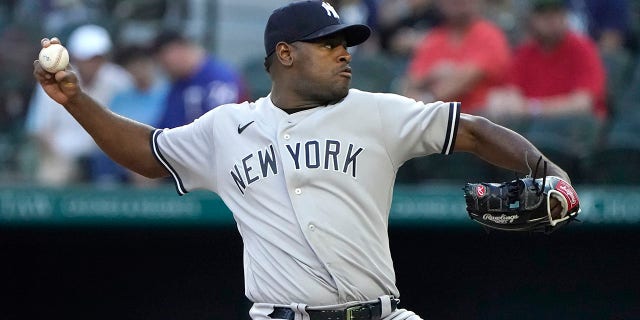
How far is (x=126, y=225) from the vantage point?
6219mm

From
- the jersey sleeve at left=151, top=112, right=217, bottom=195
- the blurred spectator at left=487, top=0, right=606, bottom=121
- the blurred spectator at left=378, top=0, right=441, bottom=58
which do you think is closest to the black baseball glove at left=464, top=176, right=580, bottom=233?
the jersey sleeve at left=151, top=112, right=217, bottom=195

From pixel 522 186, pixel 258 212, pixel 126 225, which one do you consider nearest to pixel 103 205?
pixel 126 225

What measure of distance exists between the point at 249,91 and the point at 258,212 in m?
3.75

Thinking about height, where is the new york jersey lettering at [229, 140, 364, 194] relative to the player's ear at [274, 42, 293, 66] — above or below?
below

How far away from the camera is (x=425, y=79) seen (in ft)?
22.4

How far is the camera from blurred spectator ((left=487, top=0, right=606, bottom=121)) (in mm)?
6656

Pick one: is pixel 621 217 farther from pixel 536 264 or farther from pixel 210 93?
pixel 210 93

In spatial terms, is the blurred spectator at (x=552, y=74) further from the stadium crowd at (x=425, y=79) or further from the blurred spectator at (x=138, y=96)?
the blurred spectator at (x=138, y=96)

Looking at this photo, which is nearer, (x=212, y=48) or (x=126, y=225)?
(x=126, y=225)

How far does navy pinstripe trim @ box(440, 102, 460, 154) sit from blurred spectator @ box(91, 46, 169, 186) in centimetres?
345

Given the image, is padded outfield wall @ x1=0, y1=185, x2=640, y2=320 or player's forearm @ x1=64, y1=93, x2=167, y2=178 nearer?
player's forearm @ x1=64, y1=93, x2=167, y2=178

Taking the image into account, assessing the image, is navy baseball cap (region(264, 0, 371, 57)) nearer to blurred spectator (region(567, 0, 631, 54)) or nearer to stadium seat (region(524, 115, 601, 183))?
stadium seat (region(524, 115, 601, 183))

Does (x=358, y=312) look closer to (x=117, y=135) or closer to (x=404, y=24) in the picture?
(x=117, y=135)

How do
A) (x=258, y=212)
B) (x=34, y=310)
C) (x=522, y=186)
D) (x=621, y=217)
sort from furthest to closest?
(x=34, y=310) → (x=621, y=217) → (x=258, y=212) → (x=522, y=186)
